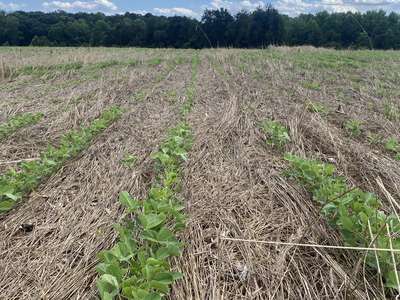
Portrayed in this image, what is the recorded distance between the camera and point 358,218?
6.49 feet

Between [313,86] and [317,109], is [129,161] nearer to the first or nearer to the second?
[317,109]

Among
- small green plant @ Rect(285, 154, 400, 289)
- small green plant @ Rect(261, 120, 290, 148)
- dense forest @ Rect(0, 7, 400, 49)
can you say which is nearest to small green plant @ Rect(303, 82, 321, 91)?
small green plant @ Rect(261, 120, 290, 148)

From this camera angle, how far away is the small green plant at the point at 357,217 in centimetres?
174

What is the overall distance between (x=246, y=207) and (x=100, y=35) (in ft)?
180

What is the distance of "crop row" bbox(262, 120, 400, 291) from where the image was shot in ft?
5.58

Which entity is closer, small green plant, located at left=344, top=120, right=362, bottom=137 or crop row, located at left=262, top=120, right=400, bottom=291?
crop row, located at left=262, top=120, right=400, bottom=291

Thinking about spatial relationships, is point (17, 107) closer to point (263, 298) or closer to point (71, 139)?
point (71, 139)

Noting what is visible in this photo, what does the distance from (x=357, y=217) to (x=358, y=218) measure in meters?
0.01

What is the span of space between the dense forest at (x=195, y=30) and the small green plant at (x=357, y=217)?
2902 cm

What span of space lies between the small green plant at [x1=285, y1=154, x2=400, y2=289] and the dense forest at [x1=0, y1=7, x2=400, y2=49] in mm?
29022

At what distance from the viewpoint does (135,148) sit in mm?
4078

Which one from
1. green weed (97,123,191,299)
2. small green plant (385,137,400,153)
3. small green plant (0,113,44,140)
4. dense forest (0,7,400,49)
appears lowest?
small green plant (385,137,400,153)

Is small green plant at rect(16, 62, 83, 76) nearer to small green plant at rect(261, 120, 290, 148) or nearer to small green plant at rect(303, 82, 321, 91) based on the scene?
small green plant at rect(303, 82, 321, 91)

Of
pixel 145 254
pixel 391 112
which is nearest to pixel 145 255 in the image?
pixel 145 254
